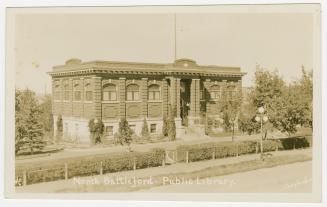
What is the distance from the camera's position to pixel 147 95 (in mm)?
10023

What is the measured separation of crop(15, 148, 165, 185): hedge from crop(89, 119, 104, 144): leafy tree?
41 cm

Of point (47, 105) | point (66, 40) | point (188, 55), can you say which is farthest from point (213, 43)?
point (47, 105)

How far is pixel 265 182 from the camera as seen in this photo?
31.8 ft

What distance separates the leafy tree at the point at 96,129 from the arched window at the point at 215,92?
267 cm

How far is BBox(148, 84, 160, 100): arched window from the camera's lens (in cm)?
1003

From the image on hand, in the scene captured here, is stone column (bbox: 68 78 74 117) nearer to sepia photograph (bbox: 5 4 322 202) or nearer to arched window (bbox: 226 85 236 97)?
sepia photograph (bbox: 5 4 322 202)

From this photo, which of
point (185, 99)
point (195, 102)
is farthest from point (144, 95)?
point (195, 102)

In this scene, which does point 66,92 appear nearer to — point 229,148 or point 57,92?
point 57,92

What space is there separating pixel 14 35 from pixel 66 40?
3.74 ft

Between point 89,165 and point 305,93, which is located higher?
point 305,93

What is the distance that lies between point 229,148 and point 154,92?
2199mm

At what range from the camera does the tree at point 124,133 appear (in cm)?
986

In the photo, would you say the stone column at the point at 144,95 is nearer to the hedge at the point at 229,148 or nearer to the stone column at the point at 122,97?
the stone column at the point at 122,97
